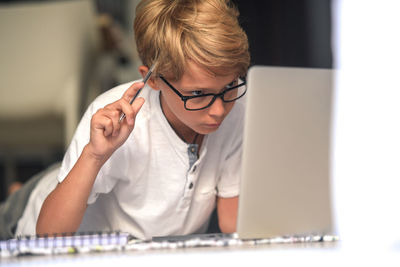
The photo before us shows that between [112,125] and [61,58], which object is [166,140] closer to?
[112,125]

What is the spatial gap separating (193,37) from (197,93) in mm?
99

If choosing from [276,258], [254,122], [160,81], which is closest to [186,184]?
[160,81]

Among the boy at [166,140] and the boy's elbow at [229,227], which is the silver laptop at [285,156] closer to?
the boy at [166,140]

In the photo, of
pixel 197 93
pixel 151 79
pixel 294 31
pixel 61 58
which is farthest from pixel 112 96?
pixel 61 58

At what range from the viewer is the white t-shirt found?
3.13 ft

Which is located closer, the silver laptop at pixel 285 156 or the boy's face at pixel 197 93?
the silver laptop at pixel 285 156

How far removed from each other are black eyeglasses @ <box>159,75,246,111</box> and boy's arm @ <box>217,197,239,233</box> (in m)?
0.29

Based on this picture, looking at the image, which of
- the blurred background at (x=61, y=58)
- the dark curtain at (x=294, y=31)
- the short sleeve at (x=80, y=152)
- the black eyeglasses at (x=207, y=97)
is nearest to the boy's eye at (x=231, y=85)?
the black eyeglasses at (x=207, y=97)

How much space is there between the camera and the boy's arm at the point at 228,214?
1.07 meters

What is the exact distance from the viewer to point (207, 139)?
1025 millimetres

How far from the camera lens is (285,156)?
669mm

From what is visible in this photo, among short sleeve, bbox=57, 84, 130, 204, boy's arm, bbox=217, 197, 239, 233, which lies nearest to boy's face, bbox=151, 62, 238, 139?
short sleeve, bbox=57, 84, 130, 204

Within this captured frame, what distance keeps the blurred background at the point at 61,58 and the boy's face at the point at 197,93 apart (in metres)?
0.50

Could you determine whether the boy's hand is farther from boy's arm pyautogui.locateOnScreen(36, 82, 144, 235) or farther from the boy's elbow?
the boy's elbow
